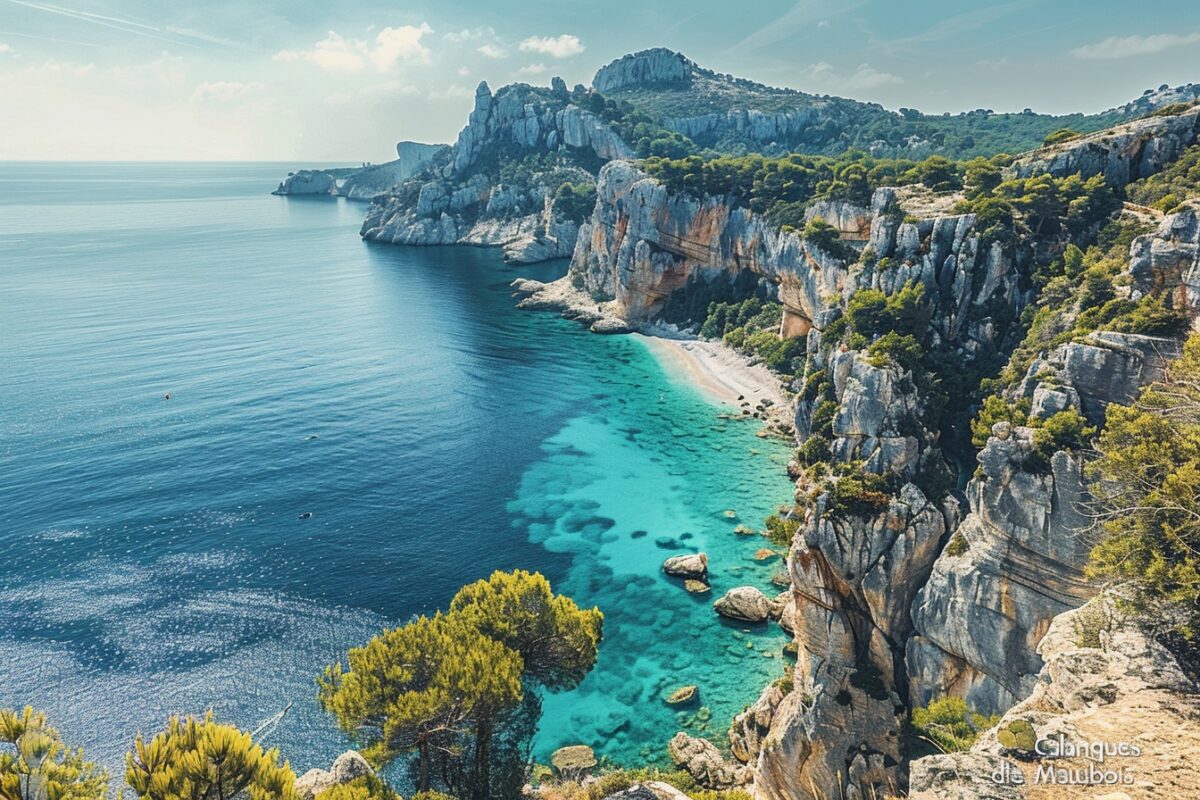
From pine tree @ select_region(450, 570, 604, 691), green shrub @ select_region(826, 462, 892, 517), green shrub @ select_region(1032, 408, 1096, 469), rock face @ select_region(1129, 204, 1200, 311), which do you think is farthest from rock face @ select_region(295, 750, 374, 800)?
rock face @ select_region(1129, 204, 1200, 311)

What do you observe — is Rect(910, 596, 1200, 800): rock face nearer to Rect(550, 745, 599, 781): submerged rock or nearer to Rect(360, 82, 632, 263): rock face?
Rect(550, 745, 599, 781): submerged rock

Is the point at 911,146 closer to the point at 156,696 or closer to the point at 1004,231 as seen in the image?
the point at 1004,231

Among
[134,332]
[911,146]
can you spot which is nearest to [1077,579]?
[134,332]

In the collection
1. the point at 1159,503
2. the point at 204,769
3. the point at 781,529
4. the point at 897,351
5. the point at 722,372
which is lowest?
the point at 781,529

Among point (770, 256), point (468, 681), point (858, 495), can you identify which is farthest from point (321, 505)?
point (770, 256)

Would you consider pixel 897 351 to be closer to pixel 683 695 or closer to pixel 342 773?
pixel 683 695

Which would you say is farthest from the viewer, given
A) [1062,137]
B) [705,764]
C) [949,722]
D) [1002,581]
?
[1062,137]

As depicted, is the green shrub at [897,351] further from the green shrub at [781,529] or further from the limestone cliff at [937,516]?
the green shrub at [781,529]
